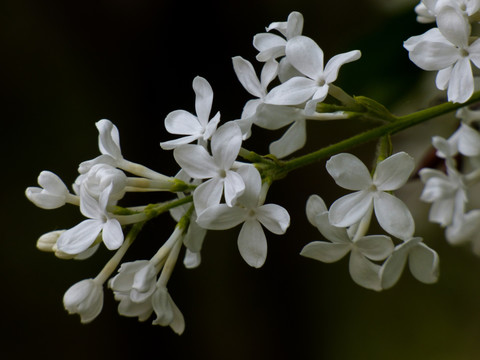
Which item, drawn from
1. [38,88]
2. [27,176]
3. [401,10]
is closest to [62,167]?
[27,176]

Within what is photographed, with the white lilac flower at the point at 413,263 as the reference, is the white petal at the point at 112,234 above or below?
above

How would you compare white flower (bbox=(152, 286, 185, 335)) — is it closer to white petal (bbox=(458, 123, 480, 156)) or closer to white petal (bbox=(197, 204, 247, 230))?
white petal (bbox=(197, 204, 247, 230))

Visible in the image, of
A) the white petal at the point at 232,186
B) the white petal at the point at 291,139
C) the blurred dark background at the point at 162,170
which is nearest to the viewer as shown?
the white petal at the point at 232,186

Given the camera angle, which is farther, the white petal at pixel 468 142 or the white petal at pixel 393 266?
the white petal at pixel 468 142

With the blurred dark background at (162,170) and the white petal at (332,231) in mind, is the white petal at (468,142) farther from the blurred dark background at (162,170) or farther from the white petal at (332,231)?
the blurred dark background at (162,170)

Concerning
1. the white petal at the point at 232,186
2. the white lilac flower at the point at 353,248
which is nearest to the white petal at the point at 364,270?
the white lilac flower at the point at 353,248

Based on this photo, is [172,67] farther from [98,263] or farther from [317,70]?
[317,70]
